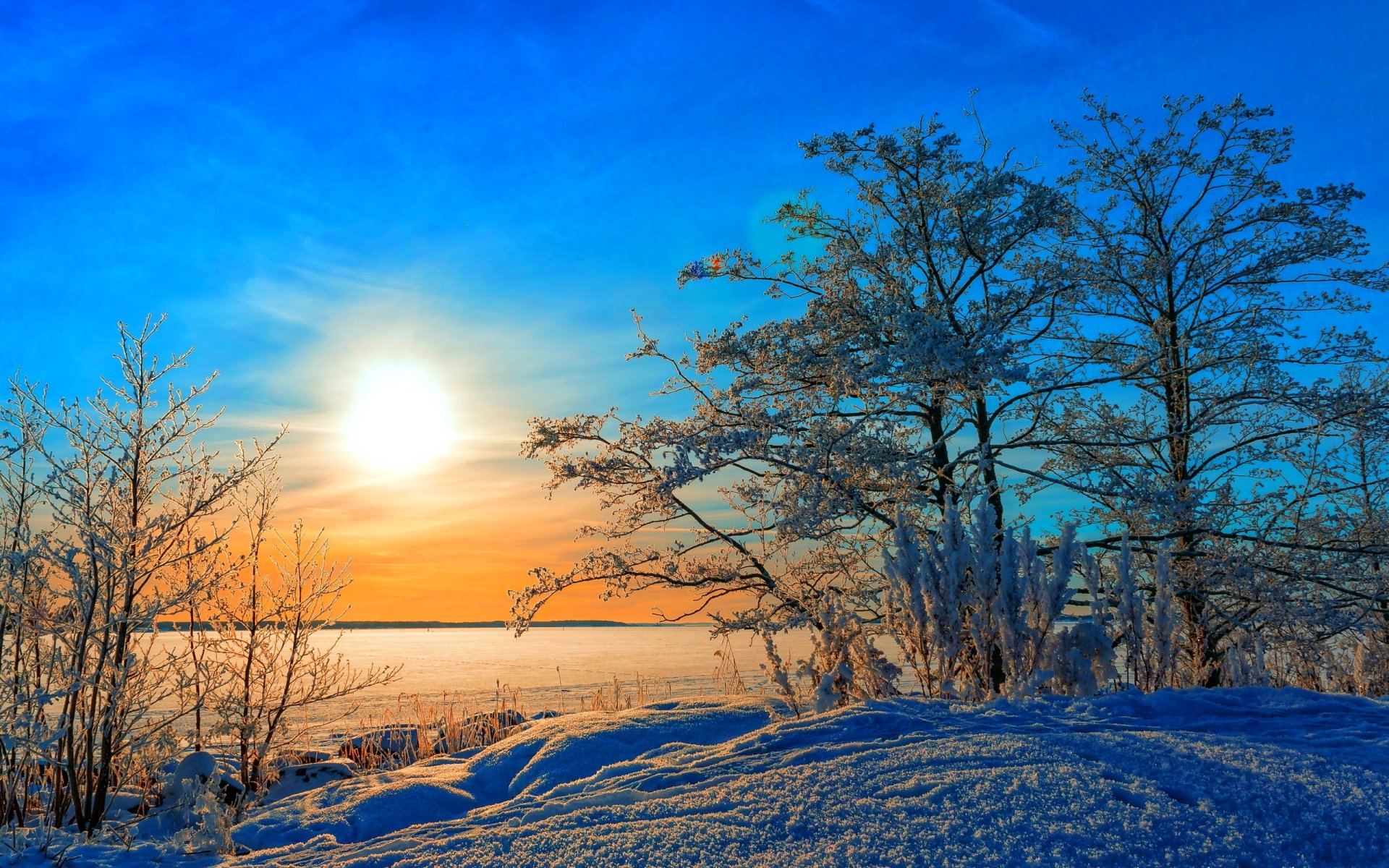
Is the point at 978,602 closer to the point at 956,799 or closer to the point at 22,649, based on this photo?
the point at 956,799

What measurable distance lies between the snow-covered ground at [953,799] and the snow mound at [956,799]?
0.04 feet

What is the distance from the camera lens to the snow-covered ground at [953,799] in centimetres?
292

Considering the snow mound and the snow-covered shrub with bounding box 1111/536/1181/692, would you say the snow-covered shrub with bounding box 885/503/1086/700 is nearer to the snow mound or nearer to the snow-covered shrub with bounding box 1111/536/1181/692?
the snow-covered shrub with bounding box 1111/536/1181/692

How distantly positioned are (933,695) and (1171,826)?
3.28 m

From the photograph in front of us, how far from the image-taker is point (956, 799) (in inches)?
129

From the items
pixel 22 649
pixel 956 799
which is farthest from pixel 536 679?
pixel 956 799

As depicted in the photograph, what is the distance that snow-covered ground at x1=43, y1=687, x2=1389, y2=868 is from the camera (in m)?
2.92

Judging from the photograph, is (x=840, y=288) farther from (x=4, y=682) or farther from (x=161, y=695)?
(x=4, y=682)

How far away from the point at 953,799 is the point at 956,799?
1 cm

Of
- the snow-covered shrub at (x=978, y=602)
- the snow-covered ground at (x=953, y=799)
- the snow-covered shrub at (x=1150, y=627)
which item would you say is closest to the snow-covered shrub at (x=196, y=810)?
the snow-covered ground at (x=953, y=799)

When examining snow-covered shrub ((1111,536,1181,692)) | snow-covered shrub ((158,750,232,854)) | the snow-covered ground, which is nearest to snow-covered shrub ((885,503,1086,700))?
snow-covered shrub ((1111,536,1181,692))

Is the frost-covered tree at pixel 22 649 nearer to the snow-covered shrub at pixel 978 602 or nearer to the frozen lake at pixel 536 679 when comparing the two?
the frozen lake at pixel 536 679

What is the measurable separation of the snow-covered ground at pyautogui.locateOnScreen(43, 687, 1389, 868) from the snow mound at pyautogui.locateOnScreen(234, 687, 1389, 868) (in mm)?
11

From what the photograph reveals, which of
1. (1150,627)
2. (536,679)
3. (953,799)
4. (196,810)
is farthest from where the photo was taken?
(536,679)
